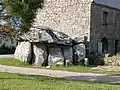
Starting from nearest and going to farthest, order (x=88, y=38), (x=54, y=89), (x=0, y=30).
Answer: (x=54, y=89), (x=0, y=30), (x=88, y=38)

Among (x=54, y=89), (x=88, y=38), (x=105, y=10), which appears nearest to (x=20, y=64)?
(x=88, y=38)

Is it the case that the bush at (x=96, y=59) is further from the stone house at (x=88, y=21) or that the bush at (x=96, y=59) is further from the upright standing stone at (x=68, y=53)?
the upright standing stone at (x=68, y=53)

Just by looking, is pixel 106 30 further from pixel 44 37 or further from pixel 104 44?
pixel 44 37

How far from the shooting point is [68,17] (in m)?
39.5

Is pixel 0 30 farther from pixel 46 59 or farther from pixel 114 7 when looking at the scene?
pixel 114 7

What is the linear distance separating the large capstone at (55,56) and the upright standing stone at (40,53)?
531 mm

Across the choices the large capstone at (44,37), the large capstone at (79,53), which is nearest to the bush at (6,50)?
the large capstone at (44,37)

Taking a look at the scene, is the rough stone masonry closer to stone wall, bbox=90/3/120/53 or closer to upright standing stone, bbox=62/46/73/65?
upright standing stone, bbox=62/46/73/65

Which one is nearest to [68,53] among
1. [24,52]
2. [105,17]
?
[24,52]

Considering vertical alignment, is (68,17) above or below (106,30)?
above

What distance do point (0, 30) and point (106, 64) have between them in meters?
16.5

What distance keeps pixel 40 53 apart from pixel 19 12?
53.7 feet

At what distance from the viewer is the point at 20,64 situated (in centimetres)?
3384

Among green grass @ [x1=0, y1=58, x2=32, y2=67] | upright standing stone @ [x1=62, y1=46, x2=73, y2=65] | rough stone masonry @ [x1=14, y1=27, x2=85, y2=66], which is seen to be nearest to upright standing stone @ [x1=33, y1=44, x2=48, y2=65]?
rough stone masonry @ [x1=14, y1=27, x2=85, y2=66]
